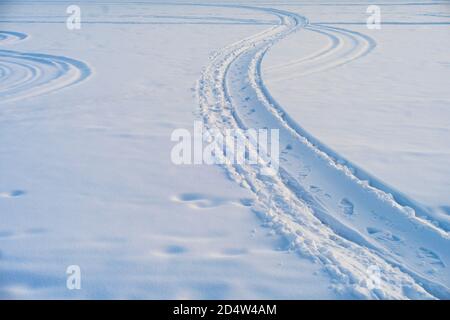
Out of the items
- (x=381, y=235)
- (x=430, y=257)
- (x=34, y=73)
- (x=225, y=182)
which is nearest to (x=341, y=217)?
(x=381, y=235)

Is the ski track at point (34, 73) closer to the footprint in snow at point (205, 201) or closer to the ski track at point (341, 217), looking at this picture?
the ski track at point (341, 217)

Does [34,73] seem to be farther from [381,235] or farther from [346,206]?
[381,235]

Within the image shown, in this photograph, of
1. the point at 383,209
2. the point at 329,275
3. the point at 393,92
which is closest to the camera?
the point at 329,275

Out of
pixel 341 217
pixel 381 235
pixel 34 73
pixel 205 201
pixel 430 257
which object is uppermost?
pixel 34 73

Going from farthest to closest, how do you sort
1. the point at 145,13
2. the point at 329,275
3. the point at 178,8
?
the point at 178,8 → the point at 145,13 → the point at 329,275

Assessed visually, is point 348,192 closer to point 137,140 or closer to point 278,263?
point 278,263

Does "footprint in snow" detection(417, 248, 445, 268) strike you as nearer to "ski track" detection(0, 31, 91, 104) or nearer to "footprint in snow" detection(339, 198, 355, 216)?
"footprint in snow" detection(339, 198, 355, 216)

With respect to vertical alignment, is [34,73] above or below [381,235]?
above
